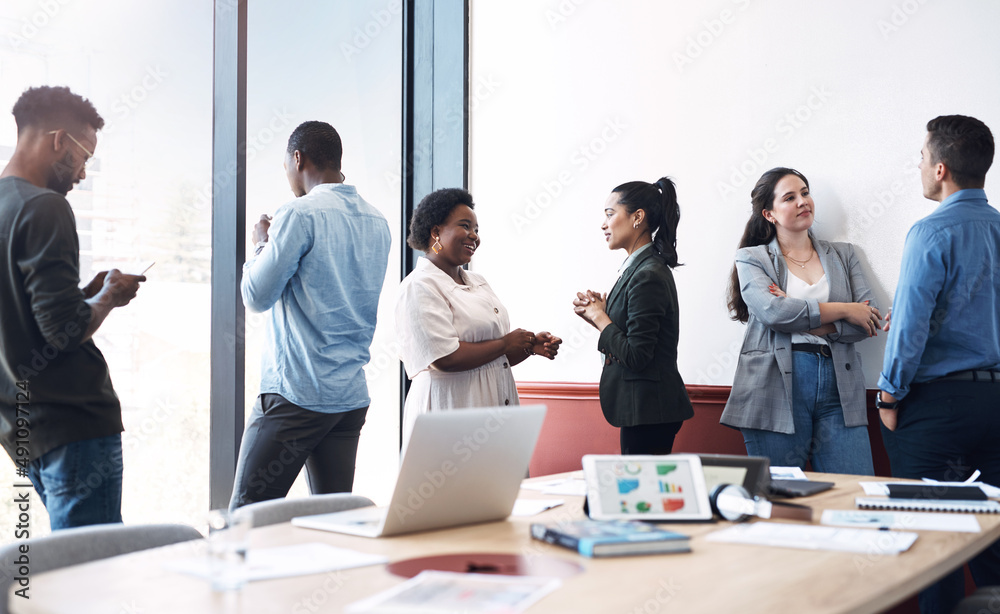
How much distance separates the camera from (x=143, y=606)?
1.09 metres

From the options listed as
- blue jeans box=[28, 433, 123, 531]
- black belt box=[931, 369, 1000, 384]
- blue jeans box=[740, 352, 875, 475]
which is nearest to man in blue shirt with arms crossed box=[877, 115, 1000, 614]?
black belt box=[931, 369, 1000, 384]

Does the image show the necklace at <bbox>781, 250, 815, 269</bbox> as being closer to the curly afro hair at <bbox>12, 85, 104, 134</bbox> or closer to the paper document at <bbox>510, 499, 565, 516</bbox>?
the paper document at <bbox>510, 499, 565, 516</bbox>

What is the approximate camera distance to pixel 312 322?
262 centimetres

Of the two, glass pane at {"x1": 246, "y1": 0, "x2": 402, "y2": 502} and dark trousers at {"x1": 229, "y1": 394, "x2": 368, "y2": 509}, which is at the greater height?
glass pane at {"x1": 246, "y1": 0, "x2": 402, "y2": 502}

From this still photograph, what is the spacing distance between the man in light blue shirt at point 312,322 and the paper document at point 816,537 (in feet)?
4.73

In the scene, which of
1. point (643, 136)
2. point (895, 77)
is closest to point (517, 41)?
point (643, 136)

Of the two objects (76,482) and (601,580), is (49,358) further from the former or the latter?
(601,580)

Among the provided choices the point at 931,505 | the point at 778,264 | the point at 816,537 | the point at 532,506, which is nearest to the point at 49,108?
the point at 532,506

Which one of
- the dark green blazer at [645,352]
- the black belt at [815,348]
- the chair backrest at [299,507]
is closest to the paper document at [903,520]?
the chair backrest at [299,507]

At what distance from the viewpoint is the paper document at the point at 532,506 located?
1776 millimetres

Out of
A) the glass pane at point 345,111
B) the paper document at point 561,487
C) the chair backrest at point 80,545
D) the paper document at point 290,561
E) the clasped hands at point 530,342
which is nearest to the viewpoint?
the paper document at point 290,561

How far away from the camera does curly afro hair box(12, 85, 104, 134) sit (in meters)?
2.08

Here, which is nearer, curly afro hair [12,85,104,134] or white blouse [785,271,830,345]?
curly afro hair [12,85,104,134]

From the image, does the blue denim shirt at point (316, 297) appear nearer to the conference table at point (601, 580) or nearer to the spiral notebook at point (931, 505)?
the conference table at point (601, 580)
